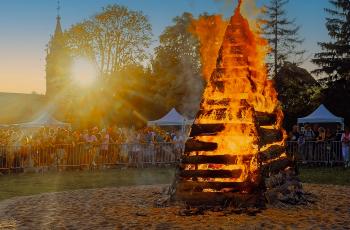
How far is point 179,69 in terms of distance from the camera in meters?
59.4

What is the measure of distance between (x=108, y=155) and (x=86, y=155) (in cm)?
116

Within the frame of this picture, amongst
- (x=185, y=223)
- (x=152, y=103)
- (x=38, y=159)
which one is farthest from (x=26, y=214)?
(x=152, y=103)

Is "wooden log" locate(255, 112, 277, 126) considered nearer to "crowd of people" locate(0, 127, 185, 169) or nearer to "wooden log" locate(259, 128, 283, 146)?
"wooden log" locate(259, 128, 283, 146)

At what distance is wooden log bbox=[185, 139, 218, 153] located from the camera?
37.3 feet

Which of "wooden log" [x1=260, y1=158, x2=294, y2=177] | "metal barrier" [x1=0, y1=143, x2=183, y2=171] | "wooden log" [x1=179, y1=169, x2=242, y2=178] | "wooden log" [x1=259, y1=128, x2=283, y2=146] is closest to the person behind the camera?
"wooden log" [x1=179, y1=169, x2=242, y2=178]

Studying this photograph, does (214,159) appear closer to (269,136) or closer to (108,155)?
(269,136)

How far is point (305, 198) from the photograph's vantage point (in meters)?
11.8

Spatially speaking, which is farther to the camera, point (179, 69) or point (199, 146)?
point (179, 69)

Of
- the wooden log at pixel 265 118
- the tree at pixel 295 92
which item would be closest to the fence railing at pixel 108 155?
the wooden log at pixel 265 118

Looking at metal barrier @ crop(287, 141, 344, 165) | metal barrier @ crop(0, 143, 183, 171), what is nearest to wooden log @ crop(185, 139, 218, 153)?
metal barrier @ crop(0, 143, 183, 171)

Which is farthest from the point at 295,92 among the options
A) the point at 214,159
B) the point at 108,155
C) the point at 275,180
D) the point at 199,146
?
the point at 214,159

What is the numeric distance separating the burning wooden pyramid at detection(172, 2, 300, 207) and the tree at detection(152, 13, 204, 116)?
4346 cm

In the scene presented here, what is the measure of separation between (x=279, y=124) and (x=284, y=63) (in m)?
47.6

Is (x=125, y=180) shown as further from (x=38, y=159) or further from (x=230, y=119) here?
(x=230, y=119)
